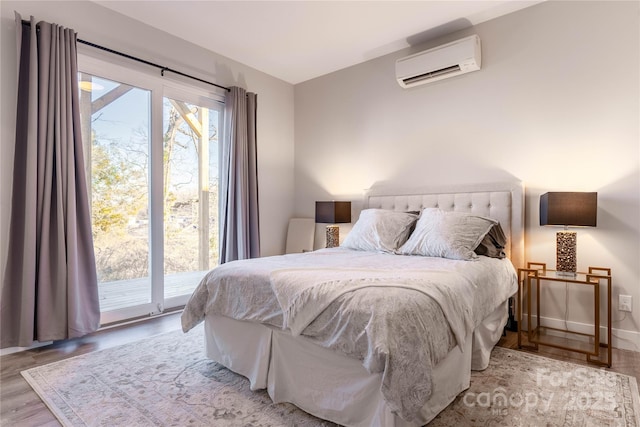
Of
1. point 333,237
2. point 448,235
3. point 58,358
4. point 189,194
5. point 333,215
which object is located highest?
point 189,194

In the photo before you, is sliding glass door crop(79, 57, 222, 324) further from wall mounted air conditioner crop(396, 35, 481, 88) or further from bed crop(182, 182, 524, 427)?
wall mounted air conditioner crop(396, 35, 481, 88)

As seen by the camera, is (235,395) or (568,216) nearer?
(235,395)

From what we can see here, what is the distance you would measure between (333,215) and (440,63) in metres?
1.86

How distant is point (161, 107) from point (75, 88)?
2.61 feet

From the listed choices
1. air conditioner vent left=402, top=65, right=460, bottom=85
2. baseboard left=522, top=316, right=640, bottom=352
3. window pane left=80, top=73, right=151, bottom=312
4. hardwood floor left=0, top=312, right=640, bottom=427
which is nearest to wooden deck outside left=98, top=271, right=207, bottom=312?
window pane left=80, top=73, right=151, bottom=312

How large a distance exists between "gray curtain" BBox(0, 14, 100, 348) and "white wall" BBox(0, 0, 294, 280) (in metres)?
0.09

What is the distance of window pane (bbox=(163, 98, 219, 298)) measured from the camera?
3.58 metres

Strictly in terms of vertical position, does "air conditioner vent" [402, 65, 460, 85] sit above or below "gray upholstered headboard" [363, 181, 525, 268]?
above

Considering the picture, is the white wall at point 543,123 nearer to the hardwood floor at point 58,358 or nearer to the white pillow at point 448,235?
the hardwood floor at point 58,358

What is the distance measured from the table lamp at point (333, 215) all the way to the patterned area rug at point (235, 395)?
1987mm

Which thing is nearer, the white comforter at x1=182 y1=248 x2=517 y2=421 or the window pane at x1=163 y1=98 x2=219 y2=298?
the white comforter at x1=182 y1=248 x2=517 y2=421

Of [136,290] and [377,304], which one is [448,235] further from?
[136,290]

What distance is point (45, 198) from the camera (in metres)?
2.56

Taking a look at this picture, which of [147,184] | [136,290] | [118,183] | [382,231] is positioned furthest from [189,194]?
[382,231]
